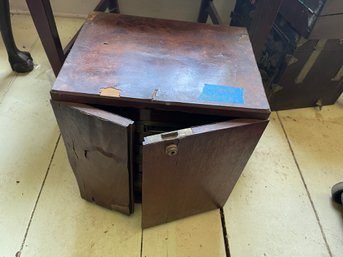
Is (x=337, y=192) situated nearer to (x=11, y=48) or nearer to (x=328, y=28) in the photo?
(x=328, y=28)

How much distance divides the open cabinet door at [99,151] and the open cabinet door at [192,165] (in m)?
0.07

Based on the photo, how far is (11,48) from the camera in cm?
125

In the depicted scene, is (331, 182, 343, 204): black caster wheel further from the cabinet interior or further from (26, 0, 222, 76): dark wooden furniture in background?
(26, 0, 222, 76): dark wooden furniture in background

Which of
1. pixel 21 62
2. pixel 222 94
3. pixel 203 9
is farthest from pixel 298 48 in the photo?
pixel 21 62

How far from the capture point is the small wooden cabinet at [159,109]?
0.60 metres

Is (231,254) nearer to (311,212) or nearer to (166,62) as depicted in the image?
(311,212)

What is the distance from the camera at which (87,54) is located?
2.27ft

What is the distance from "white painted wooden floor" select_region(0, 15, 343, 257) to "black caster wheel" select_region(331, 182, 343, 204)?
3cm

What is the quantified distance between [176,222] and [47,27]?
728 mm

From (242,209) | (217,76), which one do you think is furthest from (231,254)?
(217,76)

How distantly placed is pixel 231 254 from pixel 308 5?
0.89 metres

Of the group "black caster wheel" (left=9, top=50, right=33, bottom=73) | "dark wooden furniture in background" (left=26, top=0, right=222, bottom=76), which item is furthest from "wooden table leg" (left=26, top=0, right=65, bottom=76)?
"black caster wheel" (left=9, top=50, right=33, bottom=73)

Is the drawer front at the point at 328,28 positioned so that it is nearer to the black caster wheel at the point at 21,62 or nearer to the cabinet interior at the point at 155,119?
the cabinet interior at the point at 155,119

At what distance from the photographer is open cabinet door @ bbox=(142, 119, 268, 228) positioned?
0.57m
